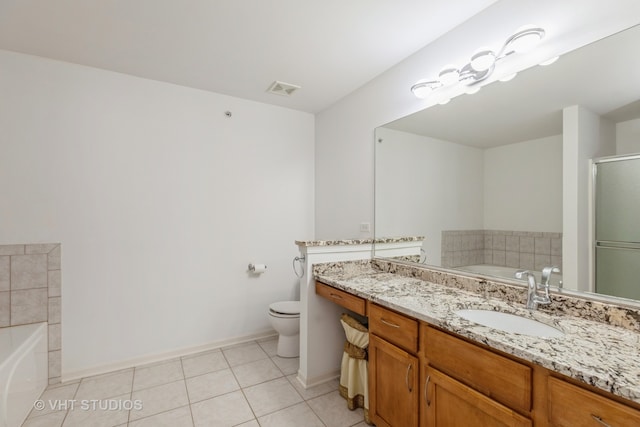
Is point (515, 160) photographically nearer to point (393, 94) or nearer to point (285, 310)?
point (393, 94)

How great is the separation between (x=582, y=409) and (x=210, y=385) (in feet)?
6.99

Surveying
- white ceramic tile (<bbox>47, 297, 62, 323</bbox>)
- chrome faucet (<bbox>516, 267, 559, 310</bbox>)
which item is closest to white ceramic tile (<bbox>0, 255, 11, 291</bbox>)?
white ceramic tile (<bbox>47, 297, 62, 323</bbox>)

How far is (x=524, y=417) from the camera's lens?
943 millimetres

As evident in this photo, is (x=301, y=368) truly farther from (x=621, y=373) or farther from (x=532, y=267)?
(x=621, y=373)

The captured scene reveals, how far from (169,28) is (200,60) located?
0.37 metres

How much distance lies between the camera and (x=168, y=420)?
1.74 m

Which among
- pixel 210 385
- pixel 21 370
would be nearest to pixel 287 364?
pixel 210 385

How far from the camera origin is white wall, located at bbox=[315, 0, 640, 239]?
1287 millimetres

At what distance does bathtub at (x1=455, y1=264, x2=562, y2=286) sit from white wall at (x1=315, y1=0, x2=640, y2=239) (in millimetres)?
954

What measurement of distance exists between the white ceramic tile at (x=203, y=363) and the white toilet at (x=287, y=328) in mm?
487

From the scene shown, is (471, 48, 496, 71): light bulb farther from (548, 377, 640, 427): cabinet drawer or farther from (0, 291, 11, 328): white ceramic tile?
(0, 291, 11, 328): white ceramic tile

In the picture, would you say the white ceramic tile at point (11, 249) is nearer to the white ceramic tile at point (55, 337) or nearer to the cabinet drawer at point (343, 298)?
the white ceramic tile at point (55, 337)

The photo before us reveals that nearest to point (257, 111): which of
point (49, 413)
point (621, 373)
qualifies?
point (49, 413)

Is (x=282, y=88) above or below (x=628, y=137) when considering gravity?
above
